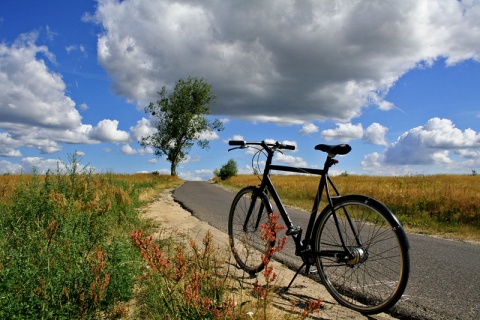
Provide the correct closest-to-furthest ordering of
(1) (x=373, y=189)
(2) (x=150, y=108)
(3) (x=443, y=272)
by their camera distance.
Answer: (3) (x=443, y=272)
(1) (x=373, y=189)
(2) (x=150, y=108)

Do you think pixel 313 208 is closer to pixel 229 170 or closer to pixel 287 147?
pixel 287 147

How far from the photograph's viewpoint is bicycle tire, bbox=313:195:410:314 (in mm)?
2993

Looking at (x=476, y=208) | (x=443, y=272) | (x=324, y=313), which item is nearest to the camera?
(x=324, y=313)

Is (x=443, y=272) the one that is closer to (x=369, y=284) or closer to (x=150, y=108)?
(x=369, y=284)

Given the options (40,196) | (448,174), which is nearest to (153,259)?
(40,196)

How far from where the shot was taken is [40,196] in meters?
6.05

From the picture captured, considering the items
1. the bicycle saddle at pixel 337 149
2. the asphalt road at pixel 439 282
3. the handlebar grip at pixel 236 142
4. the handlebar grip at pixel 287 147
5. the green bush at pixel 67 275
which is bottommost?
the asphalt road at pixel 439 282

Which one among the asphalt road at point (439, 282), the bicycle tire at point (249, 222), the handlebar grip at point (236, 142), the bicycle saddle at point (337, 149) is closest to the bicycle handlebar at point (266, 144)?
the handlebar grip at point (236, 142)

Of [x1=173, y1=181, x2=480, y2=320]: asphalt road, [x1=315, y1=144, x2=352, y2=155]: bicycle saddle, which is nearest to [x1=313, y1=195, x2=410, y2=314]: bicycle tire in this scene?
[x1=173, y1=181, x2=480, y2=320]: asphalt road

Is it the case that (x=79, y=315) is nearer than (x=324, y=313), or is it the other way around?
(x=79, y=315)

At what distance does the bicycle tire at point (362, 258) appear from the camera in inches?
118

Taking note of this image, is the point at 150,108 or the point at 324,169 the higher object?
the point at 150,108

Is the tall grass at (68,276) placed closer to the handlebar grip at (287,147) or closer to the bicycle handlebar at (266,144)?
the bicycle handlebar at (266,144)

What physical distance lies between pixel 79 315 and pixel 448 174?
39.6 meters
